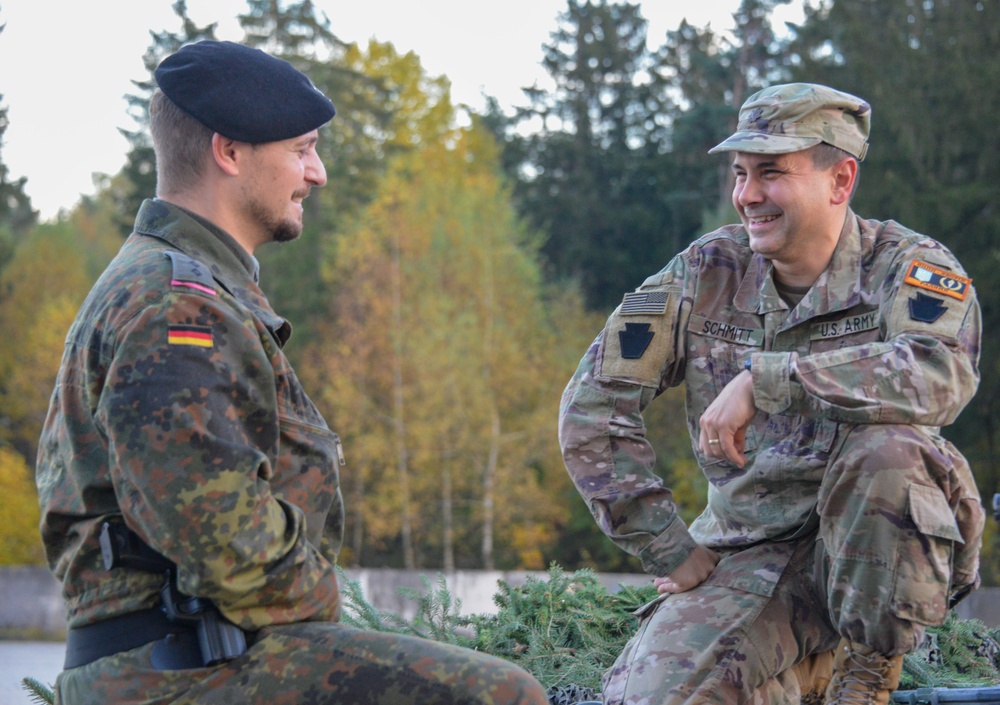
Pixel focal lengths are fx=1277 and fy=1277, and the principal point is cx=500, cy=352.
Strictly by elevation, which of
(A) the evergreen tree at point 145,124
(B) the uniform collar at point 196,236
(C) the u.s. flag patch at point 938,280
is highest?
(A) the evergreen tree at point 145,124

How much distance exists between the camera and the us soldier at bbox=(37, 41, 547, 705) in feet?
8.14

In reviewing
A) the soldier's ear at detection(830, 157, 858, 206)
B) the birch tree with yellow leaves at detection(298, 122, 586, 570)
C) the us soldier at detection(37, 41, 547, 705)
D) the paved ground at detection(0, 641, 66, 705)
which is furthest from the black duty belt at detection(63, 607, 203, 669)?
the birch tree with yellow leaves at detection(298, 122, 586, 570)

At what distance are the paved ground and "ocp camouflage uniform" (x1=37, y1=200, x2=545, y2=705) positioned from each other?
6469 millimetres

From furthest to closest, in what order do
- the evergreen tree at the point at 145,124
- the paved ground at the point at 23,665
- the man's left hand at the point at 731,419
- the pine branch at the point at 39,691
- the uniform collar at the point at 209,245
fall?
the evergreen tree at the point at 145,124 < the paved ground at the point at 23,665 < the pine branch at the point at 39,691 < the man's left hand at the point at 731,419 < the uniform collar at the point at 209,245

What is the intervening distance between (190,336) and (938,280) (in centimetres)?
232

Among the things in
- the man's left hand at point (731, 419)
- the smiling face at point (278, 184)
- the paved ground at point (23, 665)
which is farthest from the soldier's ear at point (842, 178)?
the paved ground at point (23, 665)

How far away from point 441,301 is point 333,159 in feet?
25.0

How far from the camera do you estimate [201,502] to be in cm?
246

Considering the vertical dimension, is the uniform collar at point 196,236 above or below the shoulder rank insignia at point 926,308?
above

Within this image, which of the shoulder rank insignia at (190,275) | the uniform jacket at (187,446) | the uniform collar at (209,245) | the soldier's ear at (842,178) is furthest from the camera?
the soldier's ear at (842,178)

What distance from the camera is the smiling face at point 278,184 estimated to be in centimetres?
296

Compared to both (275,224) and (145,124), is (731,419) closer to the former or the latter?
(275,224)

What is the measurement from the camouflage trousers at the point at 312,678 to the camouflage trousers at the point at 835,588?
122cm

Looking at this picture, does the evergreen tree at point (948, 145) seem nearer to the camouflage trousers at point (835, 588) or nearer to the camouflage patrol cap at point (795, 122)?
the camouflage patrol cap at point (795, 122)
